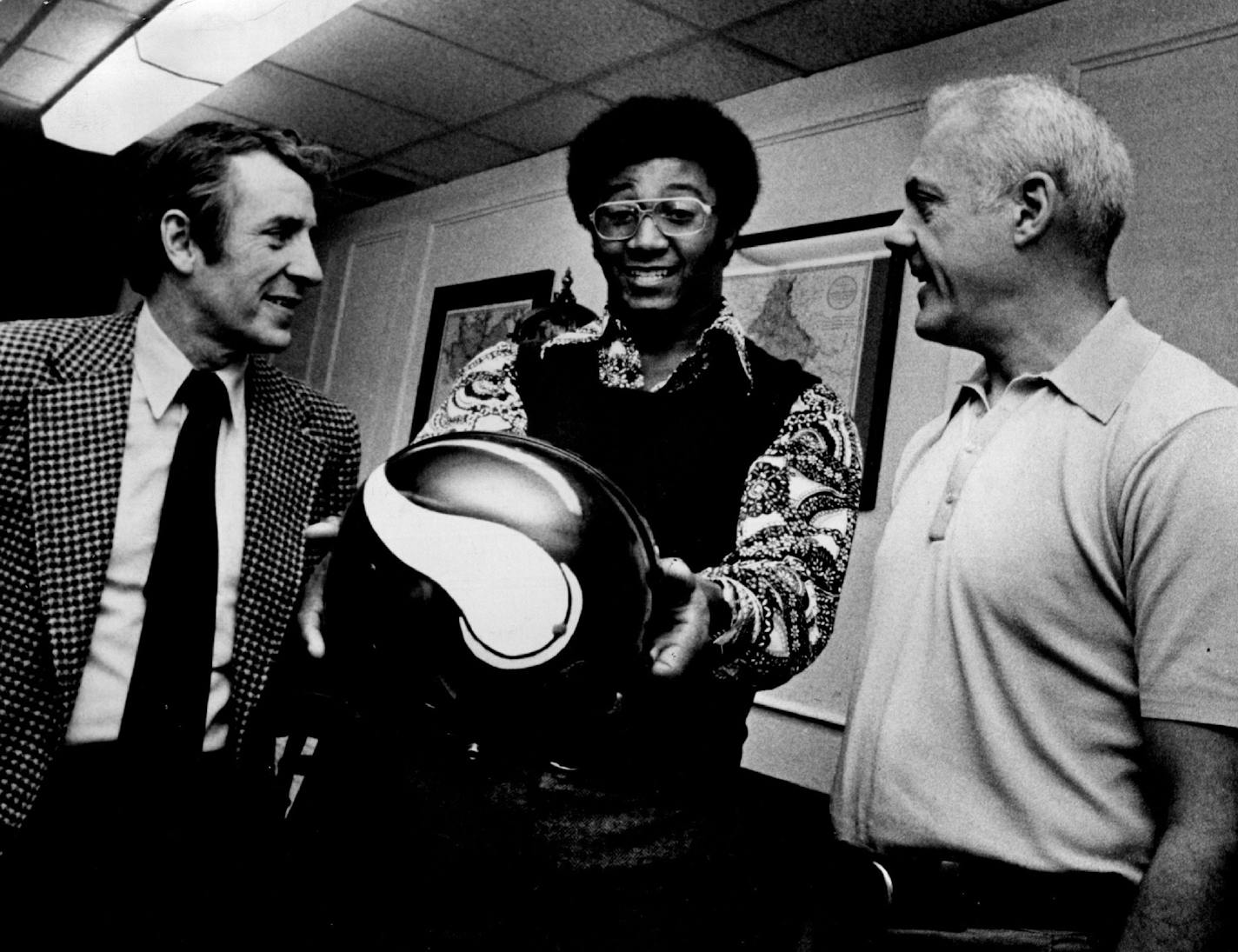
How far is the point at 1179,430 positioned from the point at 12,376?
4.89ft

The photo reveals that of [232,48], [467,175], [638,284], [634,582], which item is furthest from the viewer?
[467,175]

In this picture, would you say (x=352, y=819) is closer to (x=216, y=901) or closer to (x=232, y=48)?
(x=216, y=901)

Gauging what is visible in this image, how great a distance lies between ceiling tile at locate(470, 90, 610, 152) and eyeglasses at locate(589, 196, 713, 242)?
3200mm

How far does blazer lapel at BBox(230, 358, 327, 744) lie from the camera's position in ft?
5.49

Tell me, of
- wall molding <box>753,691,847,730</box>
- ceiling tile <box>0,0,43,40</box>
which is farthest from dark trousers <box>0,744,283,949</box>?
ceiling tile <box>0,0,43,40</box>

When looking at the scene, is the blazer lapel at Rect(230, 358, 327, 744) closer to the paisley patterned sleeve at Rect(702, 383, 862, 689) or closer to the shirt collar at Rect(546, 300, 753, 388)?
the shirt collar at Rect(546, 300, 753, 388)

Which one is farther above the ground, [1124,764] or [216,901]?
[1124,764]

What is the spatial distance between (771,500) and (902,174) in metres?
2.63

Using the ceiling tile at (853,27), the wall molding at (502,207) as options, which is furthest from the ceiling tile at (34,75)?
the ceiling tile at (853,27)

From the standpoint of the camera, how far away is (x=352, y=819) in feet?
4.35

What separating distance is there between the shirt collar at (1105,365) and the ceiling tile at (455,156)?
168 inches

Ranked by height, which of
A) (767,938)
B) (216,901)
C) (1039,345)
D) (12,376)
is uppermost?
(1039,345)

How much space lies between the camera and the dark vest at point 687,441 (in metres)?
1.36

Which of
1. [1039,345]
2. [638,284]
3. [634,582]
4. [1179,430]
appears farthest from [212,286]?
[1179,430]
